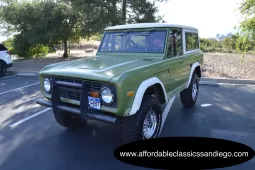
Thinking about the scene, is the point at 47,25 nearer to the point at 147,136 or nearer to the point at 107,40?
the point at 107,40

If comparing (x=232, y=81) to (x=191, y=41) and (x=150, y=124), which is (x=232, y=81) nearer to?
(x=191, y=41)

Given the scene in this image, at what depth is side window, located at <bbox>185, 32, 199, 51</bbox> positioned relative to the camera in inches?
193

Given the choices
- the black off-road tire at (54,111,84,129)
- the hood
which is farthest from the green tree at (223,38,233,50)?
the black off-road tire at (54,111,84,129)

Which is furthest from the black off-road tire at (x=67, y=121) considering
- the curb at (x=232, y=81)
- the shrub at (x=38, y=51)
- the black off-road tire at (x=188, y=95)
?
the shrub at (x=38, y=51)

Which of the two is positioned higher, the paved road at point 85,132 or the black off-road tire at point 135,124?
the black off-road tire at point 135,124

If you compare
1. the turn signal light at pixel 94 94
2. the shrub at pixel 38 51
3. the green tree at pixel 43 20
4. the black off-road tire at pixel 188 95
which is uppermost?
the green tree at pixel 43 20

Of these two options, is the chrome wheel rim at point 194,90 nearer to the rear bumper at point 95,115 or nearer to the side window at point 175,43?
the side window at point 175,43

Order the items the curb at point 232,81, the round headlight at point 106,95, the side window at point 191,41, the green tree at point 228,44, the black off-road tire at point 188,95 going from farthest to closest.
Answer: the green tree at point 228,44
the curb at point 232,81
the black off-road tire at point 188,95
the side window at point 191,41
the round headlight at point 106,95

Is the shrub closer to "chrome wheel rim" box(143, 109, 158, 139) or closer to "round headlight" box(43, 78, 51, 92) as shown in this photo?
"round headlight" box(43, 78, 51, 92)

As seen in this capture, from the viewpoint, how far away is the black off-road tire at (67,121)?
4.02 metres

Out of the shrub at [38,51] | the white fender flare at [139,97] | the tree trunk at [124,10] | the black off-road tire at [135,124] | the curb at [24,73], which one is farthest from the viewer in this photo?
the shrub at [38,51]

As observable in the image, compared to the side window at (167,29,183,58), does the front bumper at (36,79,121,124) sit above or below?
below

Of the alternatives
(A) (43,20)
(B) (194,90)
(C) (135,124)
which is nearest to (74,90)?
(C) (135,124)

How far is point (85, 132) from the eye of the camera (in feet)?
13.6
